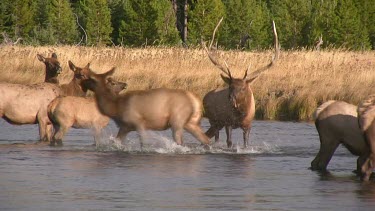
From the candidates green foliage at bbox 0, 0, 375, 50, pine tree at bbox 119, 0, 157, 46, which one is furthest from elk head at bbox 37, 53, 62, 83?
pine tree at bbox 119, 0, 157, 46

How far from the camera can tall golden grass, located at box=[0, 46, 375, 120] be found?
2747cm

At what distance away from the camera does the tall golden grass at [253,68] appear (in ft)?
90.1

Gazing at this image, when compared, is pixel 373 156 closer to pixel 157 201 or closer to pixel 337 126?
pixel 337 126

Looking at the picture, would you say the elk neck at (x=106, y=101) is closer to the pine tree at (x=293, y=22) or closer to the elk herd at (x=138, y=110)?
the elk herd at (x=138, y=110)

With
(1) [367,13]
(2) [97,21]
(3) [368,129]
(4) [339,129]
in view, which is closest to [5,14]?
(2) [97,21]

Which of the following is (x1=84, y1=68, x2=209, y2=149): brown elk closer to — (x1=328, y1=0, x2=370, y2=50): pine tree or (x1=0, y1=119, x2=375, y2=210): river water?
(x1=0, y1=119, x2=375, y2=210): river water

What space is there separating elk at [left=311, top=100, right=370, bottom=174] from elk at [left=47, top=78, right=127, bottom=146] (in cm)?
442

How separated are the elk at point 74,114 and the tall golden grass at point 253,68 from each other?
8327 mm

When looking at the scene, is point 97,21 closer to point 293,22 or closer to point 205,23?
point 205,23

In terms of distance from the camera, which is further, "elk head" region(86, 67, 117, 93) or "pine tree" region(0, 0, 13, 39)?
"pine tree" region(0, 0, 13, 39)


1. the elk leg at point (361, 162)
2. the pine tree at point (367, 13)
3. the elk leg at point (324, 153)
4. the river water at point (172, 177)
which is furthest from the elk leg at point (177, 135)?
the pine tree at point (367, 13)

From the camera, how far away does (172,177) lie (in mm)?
15281

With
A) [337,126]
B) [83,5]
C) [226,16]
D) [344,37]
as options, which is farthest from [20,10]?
[337,126]

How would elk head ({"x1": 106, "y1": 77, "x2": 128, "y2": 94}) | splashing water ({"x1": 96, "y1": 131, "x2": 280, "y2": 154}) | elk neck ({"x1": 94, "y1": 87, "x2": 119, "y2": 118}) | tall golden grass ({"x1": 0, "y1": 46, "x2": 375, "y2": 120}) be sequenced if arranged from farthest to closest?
tall golden grass ({"x1": 0, "y1": 46, "x2": 375, "y2": 120}) → elk head ({"x1": 106, "y1": 77, "x2": 128, "y2": 94}) → splashing water ({"x1": 96, "y1": 131, "x2": 280, "y2": 154}) → elk neck ({"x1": 94, "y1": 87, "x2": 119, "y2": 118})
